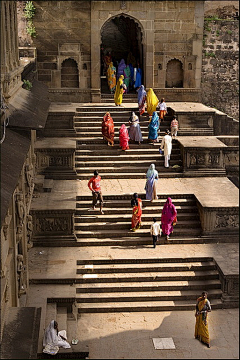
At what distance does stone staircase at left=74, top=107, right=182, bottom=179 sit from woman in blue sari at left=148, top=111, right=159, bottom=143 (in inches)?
10.5

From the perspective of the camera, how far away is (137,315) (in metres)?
11.7

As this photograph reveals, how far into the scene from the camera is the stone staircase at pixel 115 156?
56.4 feet

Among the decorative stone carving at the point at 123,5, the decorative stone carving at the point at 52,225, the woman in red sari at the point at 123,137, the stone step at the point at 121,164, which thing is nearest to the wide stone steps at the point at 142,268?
the decorative stone carving at the point at 52,225

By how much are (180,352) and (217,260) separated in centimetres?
295

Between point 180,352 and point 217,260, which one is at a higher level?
point 217,260

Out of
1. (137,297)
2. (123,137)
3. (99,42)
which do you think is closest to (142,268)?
(137,297)

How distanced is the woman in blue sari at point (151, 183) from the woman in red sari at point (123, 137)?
323cm

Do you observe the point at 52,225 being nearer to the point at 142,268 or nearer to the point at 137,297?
the point at 142,268

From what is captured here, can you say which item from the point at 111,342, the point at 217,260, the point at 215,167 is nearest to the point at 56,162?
the point at 215,167

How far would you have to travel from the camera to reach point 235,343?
1041 centimetres

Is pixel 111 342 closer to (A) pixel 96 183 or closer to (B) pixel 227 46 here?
(A) pixel 96 183

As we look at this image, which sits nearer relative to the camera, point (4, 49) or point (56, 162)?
point (4, 49)

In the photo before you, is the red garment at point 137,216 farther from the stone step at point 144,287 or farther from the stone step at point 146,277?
the stone step at point 144,287

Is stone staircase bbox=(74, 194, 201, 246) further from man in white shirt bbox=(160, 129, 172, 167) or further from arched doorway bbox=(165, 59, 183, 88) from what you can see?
arched doorway bbox=(165, 59, 183, 88)
